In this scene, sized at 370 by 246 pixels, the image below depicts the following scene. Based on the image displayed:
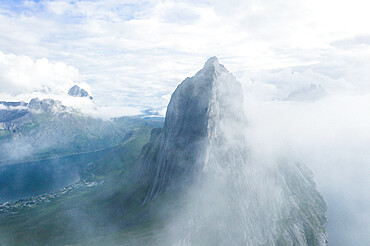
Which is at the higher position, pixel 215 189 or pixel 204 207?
pixel 215 189

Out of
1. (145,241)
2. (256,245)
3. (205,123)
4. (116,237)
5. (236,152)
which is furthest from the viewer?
(236,152)

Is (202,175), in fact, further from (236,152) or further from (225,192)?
(236,152)

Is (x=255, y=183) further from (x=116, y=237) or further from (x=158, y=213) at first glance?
(x=116, y=237)

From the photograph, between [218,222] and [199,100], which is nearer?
[218,222]

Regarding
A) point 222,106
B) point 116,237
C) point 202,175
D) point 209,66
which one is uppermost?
point 209,66

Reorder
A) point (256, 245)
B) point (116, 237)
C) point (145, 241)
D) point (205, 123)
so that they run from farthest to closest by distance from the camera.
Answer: point (205, 123), point (256, 245), point (116, 237), point (145, 241)

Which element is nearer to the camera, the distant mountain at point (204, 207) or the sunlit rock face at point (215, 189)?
the distant mountain at point (204, 207)

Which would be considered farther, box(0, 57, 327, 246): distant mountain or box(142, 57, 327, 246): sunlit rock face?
box(142, 57, 327, 246): sunlit rock face

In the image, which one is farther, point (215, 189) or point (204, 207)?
point (215, 189)

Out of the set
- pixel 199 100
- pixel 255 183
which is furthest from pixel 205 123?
pixel 255 183

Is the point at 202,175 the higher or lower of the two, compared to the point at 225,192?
higher
